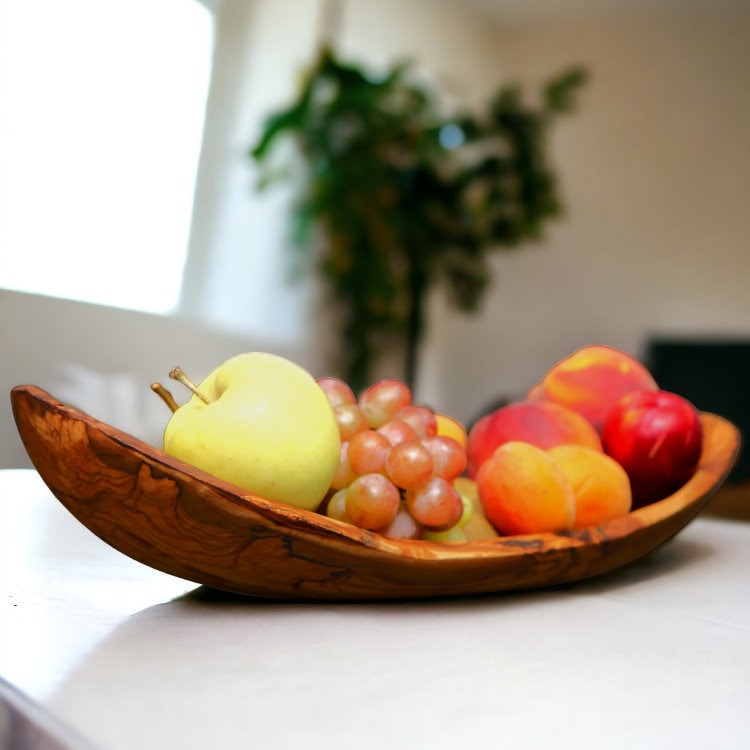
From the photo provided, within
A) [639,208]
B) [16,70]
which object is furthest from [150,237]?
[639,208]

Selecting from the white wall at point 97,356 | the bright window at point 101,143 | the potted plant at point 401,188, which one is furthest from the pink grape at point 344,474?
the potted plant at point 401,188

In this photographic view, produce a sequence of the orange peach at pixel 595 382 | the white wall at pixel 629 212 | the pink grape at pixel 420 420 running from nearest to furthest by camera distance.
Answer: the pink grape at pixel 420 420 < the orange peach at pixel 595 382 < the white wall at pixel 629 212

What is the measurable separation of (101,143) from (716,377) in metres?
1.92

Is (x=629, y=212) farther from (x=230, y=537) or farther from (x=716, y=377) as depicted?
(x=230, y=537)

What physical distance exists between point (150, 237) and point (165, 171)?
215 millimetres

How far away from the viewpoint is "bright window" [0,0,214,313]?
173 cm

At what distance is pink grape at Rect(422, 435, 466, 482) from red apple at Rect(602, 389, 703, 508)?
6.5 inches

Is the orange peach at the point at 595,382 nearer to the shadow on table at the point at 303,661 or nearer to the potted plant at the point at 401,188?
the shadow on table at the point at 303,661

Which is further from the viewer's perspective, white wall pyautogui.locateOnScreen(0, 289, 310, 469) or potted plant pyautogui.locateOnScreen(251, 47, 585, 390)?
potted plant pyautogui.locateOnScreen(251, 47, 585, 390)

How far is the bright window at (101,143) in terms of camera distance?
5.66 feet

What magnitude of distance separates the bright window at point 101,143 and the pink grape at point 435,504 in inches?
61.6

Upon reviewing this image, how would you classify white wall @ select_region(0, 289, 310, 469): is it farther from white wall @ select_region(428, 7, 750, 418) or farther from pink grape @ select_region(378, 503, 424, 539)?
pink grape @ select_region(378, 503, 424, 539)

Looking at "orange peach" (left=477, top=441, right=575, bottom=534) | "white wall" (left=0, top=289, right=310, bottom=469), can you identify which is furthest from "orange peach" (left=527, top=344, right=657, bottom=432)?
"white wall" (left=0, top=289, right=310, bottom=469)

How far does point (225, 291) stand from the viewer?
7.32ft
